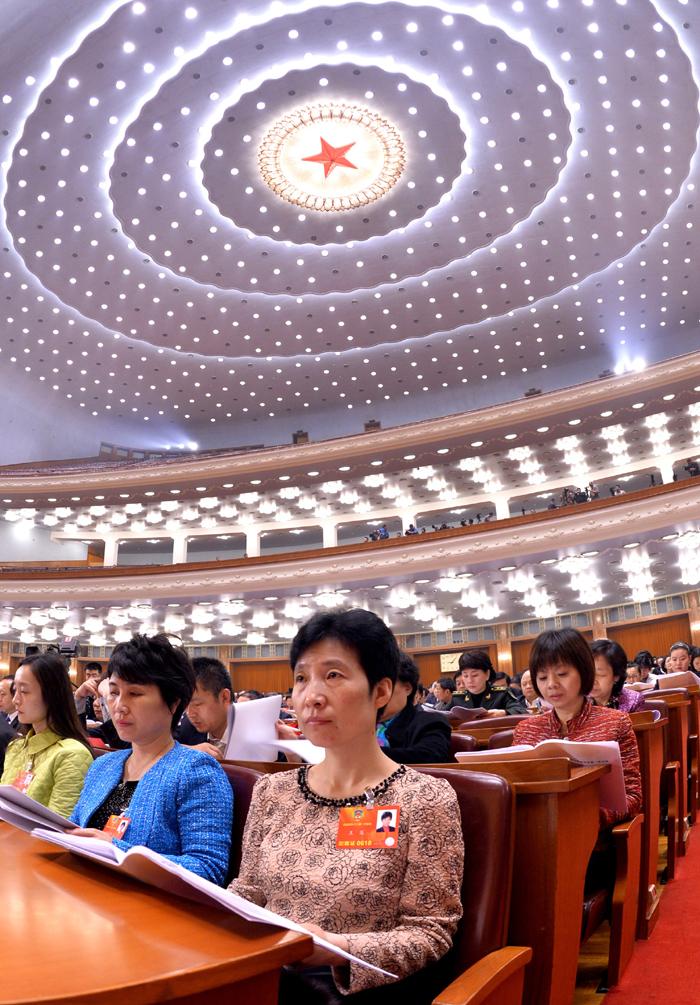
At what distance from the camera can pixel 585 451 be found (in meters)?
19.2

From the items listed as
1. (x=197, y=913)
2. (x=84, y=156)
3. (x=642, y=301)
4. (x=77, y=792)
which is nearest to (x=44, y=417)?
(x=84, y=156)

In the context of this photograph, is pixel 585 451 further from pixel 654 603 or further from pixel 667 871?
pixel 667 871

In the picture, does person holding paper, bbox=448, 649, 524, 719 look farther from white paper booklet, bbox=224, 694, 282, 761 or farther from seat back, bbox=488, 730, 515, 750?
white paper booklet, bbox=224, 694, 282, 761

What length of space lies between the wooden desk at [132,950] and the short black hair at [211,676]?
2042 mm

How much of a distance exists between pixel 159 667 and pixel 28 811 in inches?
24.0

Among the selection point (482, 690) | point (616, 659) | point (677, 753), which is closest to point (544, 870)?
point (616, 659)

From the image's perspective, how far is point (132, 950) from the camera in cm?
80

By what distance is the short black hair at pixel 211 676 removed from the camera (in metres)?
3.12

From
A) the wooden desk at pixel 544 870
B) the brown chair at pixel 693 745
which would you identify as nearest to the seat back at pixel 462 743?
the wooden desk at pixel 544 870

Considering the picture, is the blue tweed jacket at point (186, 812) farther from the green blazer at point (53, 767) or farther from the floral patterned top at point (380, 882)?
the green blazer at point (53, 767)

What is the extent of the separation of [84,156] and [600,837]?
15.9m

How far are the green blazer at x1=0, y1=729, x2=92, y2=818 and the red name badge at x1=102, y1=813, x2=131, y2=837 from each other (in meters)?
0.62

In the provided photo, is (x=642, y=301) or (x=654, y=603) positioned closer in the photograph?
(x=654, y=603)

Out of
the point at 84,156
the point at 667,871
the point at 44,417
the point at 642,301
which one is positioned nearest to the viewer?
the point at 667,871
